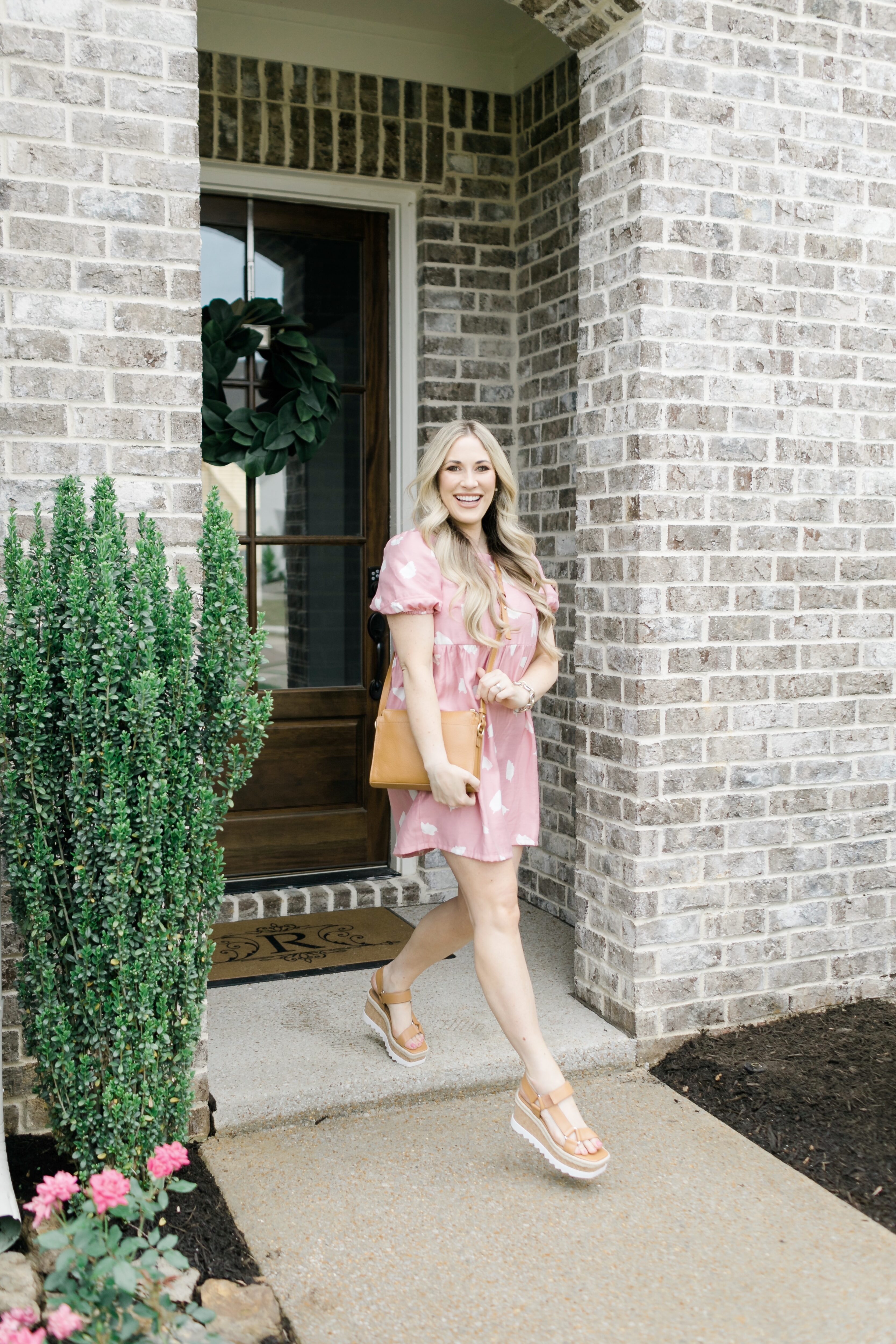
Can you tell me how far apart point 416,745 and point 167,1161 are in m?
1.04

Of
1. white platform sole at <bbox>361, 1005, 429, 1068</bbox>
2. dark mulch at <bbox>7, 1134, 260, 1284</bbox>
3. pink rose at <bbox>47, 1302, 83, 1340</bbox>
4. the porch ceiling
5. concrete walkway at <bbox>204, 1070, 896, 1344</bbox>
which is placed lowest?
concrete walkway at <bbox>204, 1070, 896, 1344</bbox>

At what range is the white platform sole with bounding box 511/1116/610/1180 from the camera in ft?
8.35

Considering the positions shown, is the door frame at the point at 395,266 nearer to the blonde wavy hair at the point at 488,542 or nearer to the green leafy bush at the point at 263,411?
the green leafy bush at the point at 263,411

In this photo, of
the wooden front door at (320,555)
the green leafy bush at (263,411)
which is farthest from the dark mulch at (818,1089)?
the green leafy bush at (263,411)

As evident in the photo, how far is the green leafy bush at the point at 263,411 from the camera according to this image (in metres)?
4.21

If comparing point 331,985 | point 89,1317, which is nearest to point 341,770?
point 331,985

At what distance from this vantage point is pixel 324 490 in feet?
14.9

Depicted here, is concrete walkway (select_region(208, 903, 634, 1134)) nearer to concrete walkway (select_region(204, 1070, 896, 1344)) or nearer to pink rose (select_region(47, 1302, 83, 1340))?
concrete walkway (select_region(204, 1070, 896, 1344))

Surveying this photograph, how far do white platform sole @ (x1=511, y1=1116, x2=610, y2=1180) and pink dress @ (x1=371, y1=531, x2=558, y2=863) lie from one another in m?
0.60

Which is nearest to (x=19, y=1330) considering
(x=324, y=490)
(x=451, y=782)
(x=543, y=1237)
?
(x=543, y=1237)

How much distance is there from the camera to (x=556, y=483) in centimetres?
442

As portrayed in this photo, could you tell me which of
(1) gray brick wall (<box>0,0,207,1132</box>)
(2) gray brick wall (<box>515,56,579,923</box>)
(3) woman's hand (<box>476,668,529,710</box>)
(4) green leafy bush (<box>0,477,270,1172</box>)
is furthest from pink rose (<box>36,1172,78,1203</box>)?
(2) gray brick wall (<box>515,56,579,923</box>)

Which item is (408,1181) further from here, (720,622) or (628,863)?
(720,622)

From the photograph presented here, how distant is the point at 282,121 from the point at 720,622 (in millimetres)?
2478
